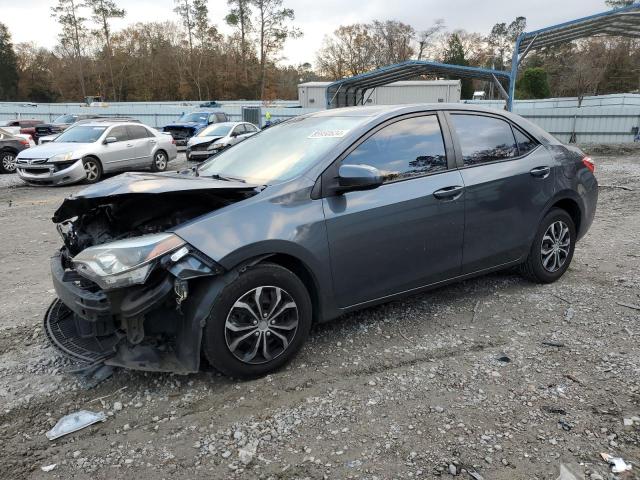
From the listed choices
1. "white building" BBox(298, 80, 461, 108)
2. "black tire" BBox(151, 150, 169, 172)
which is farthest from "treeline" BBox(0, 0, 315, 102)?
"black tire" BBox(151, 150, 169, 172)

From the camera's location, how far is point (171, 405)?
9.21ft

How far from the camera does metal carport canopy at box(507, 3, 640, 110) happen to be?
14.4 meters

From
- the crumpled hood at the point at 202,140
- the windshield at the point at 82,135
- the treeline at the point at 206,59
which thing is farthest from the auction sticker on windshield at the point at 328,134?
the treeline at the point at 206,59

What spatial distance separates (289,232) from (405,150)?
3.94 feet

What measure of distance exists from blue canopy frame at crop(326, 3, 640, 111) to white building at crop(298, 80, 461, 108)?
496 centimetres

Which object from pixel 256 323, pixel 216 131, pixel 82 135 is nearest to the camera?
pixel 256 323

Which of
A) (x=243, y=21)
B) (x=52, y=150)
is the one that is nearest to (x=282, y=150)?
(x=52, y=150)

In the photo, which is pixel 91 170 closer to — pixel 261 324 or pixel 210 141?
pixel 210 141

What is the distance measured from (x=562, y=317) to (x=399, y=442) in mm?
2127

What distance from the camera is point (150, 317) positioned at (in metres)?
2.79

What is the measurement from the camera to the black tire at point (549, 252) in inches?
171

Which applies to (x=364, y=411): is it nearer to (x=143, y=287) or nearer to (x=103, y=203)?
(x=143, y=287)

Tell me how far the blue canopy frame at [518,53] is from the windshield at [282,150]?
13998 millimetres

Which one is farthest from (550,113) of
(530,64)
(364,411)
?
(530,64)
